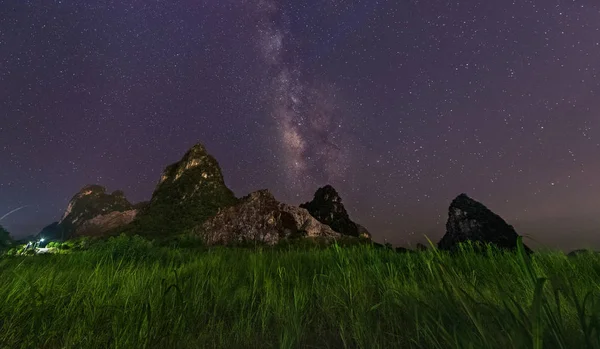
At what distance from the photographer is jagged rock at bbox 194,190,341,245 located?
5788 cm

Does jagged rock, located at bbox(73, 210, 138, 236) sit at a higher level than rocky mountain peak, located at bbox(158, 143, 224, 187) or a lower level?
lower

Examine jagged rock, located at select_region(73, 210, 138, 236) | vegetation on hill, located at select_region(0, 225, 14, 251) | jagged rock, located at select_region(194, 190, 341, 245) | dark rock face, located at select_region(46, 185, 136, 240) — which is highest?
dark rock face, located at select_region(46, 185, 136, 240)

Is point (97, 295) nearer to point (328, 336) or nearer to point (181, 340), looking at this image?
point (181, 340)

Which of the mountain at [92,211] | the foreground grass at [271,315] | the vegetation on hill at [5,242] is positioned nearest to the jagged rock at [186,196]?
the mountain at [92,211]

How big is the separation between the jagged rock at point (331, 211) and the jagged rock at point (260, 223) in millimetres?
27898

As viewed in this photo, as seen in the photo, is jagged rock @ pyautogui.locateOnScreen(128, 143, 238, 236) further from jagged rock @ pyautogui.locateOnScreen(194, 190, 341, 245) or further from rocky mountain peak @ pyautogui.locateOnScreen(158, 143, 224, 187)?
jagged rock @ pyautogui.locateOnScreen(194, 190, 341, 245)

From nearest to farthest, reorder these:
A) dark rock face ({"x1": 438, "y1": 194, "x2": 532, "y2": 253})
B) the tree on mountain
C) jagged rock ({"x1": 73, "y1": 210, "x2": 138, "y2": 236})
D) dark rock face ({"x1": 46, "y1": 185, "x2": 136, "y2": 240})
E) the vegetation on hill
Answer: the vegetation on hill < the tree on mountain < dark rock face ({"x1": 438, "y1": 194, "x2": 532, "y2": 253}) < jagged rock ({"x1": 73, "y1": 210, "x2": 138, "y2": 236}) < dark rock face ({"x1": 46, "y1": 185, "x2": 136, "y2": 240})

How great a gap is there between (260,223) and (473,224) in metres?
39.8

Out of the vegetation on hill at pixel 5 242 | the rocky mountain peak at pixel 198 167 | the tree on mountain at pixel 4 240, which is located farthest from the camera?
the rocky mountain peak at pixel 198 167

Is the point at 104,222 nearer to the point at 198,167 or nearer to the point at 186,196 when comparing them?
the point at 186,196

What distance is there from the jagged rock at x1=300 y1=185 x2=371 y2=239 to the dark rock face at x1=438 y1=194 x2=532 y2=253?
62.6 m

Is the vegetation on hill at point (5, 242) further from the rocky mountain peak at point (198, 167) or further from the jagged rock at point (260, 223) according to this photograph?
the rocky mountain peak at point (198, 167)

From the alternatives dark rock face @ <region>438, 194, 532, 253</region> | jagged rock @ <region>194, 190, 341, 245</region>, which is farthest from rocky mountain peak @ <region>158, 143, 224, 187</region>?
dark rock face @ <region>438, 194, 532, 253</region>

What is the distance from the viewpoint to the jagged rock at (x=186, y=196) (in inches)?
4242
